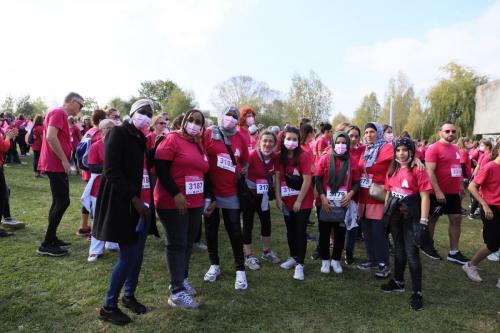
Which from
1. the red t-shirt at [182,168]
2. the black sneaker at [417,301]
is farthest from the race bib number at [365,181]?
the red t-shirt at [182,168]

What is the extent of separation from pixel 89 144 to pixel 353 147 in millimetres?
3903

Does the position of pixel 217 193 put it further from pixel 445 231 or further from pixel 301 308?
pixel 445 231

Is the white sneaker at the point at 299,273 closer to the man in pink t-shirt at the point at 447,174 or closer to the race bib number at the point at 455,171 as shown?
the man in pink t-shirt at the point at 447,174

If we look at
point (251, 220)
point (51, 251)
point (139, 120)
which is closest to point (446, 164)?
point (251, 220)

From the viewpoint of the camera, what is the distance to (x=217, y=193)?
434 centimetres

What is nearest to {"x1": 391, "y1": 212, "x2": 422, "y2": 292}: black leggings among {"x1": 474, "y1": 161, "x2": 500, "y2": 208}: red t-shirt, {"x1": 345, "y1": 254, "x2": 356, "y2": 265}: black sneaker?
{"x1": 345, "y1": 254, "x2": 356, "y2": 265}: black sneaker

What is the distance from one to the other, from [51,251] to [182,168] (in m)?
2.77

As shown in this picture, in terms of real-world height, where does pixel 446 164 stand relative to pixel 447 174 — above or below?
above

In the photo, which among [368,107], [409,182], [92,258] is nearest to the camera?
[409,182]

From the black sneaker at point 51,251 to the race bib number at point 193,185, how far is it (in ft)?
8.67

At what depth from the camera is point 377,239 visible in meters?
4.99

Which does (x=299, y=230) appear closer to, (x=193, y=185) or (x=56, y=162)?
(x=193, y=185)

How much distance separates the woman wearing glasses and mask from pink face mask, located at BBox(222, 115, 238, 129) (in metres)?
0.75

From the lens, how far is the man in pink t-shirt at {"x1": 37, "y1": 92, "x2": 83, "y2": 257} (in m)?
5.00
